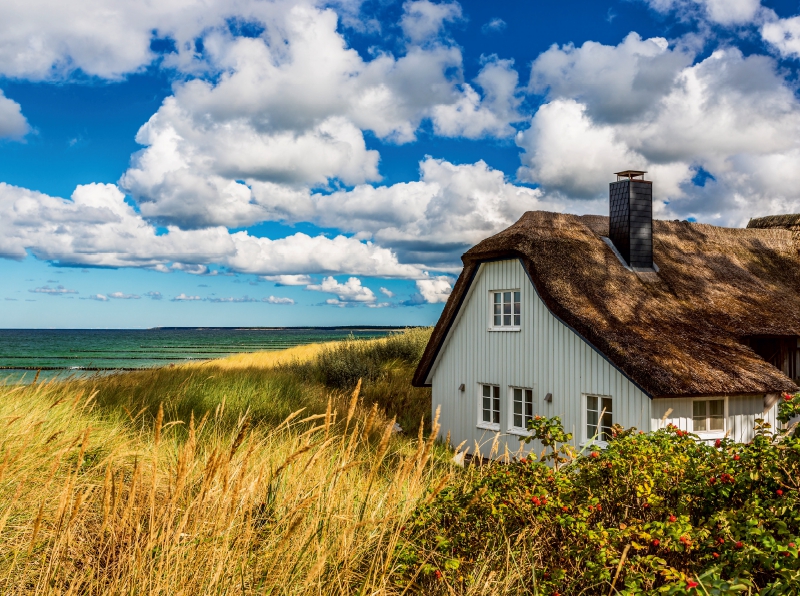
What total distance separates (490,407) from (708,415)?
4.78 meters

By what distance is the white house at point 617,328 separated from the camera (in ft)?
37.9

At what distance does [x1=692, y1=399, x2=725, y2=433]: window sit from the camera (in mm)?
11781

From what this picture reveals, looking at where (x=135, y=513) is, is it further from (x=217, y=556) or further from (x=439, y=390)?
(x=439, y=390)

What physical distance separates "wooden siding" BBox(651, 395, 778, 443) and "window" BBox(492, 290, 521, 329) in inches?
154

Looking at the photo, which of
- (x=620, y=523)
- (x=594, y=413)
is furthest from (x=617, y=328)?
(x=620, y=523)

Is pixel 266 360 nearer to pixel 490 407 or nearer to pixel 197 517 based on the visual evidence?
pixel 490 407

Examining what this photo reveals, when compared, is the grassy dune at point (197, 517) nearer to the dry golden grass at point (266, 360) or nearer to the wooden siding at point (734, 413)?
the wooden siding at point (734, 413)

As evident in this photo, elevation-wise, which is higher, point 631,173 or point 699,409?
point 631,173

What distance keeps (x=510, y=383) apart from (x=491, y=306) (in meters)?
1.88

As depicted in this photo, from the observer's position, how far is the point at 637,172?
15.1m

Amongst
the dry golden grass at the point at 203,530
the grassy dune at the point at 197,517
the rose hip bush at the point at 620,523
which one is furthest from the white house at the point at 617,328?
the dry golden grass at the point at 203,530

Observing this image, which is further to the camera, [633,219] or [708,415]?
[633,219]

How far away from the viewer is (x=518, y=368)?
14203 mm

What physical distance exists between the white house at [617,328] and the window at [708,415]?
24mm
